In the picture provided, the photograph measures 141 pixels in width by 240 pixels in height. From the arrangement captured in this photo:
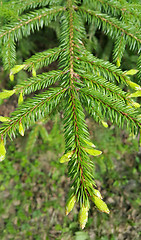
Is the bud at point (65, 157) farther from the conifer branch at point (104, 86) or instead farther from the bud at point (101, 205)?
the conifer branch at point (104, 86)

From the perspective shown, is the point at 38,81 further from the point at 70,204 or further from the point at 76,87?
the point at 70,204

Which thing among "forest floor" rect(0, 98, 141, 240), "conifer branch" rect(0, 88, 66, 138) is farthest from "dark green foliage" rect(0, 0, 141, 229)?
"forest floor" rect(0, 98, 141, 240)

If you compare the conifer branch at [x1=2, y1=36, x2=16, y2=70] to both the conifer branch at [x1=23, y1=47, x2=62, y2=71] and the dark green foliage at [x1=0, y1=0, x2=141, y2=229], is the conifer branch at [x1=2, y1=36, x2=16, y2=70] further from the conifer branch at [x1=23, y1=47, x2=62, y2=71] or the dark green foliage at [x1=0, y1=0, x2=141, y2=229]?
the conifer branch at [x1=23, y1=47, x2=62, y2=71]

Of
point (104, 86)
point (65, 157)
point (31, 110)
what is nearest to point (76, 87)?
point (104, 86)

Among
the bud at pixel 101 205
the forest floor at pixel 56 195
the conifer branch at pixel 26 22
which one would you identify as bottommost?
the forest floor at pixel 56 195

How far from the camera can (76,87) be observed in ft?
3.41

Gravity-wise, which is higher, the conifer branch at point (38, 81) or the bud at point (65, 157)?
the conifer branch at point (38, 81)

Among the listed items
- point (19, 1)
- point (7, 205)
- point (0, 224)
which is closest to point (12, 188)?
point (7, 205)

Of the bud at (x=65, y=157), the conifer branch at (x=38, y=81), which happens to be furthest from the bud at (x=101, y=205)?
the conifer branch at (x=38, y=81)

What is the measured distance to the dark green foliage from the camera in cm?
86

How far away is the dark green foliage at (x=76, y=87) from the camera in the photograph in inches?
33.7

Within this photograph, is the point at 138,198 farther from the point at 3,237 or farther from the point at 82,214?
the point at 82,214

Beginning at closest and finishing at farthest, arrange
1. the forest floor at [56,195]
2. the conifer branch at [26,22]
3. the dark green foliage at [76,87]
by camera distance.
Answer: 1. the dark green foliage at [76,87]
2. the conifer branch at [26,22]
3. the forest floor at [56,195]

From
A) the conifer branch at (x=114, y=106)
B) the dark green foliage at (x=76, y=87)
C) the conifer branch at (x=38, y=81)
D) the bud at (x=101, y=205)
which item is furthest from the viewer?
the conifer branch at (x=38, y=81)
